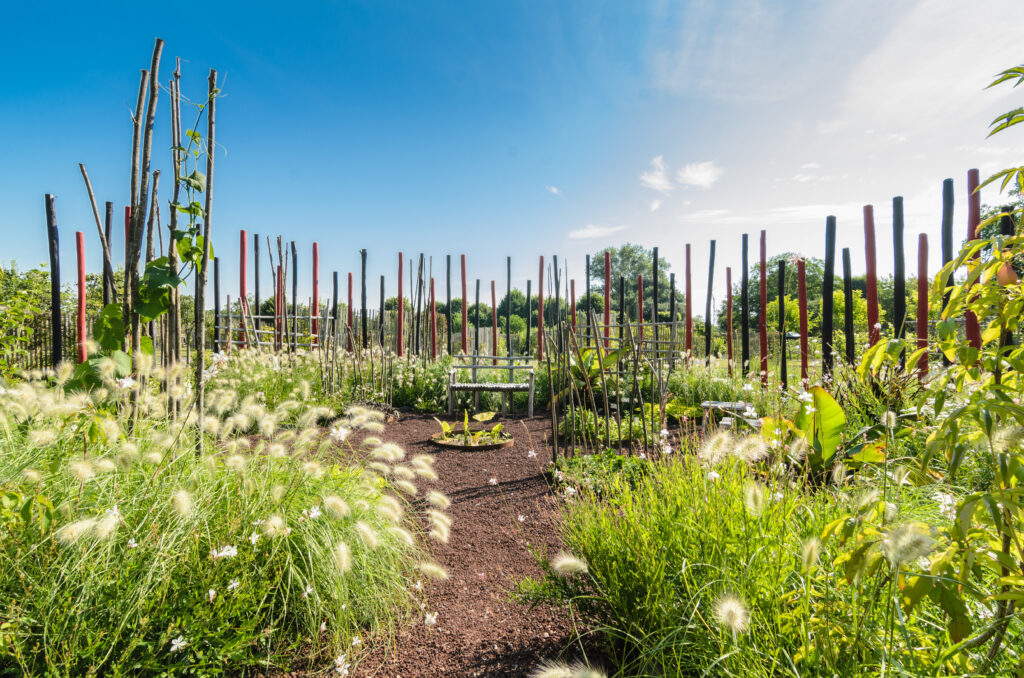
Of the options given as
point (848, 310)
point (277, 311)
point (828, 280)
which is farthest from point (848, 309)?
point (277, 311)

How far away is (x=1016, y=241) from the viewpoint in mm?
976

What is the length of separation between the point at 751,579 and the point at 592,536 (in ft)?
1.87

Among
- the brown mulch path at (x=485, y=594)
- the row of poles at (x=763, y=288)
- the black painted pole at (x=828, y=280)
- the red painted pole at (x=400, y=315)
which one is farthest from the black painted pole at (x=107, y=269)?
the black painted pole at (x=828, y=280)

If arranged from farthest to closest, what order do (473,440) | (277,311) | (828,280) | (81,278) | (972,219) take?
1. (277,311)
2. (81,278)
3. (828,280)
4. (473,440)
5. (972,219)

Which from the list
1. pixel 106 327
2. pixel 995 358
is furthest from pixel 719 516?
pixel 106 327

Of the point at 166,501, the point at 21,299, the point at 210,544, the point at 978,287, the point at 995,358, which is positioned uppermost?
the point at 21,299

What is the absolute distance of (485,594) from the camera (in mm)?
2361

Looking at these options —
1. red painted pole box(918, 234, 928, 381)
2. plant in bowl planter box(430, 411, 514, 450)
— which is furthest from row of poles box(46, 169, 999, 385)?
plant in bowl planter box(430, 411, 514, 450)

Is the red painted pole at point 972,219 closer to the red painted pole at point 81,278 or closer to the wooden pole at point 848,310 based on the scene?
the wooden pole at point 848,310

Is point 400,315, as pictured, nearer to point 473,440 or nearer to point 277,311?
point 277,311

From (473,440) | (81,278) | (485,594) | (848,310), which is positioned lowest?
(485,594)

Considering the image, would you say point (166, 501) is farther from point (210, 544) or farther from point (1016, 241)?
point (1016, 241)

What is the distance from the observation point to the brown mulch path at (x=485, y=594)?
6.01 ft

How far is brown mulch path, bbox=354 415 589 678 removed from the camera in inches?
72.1
